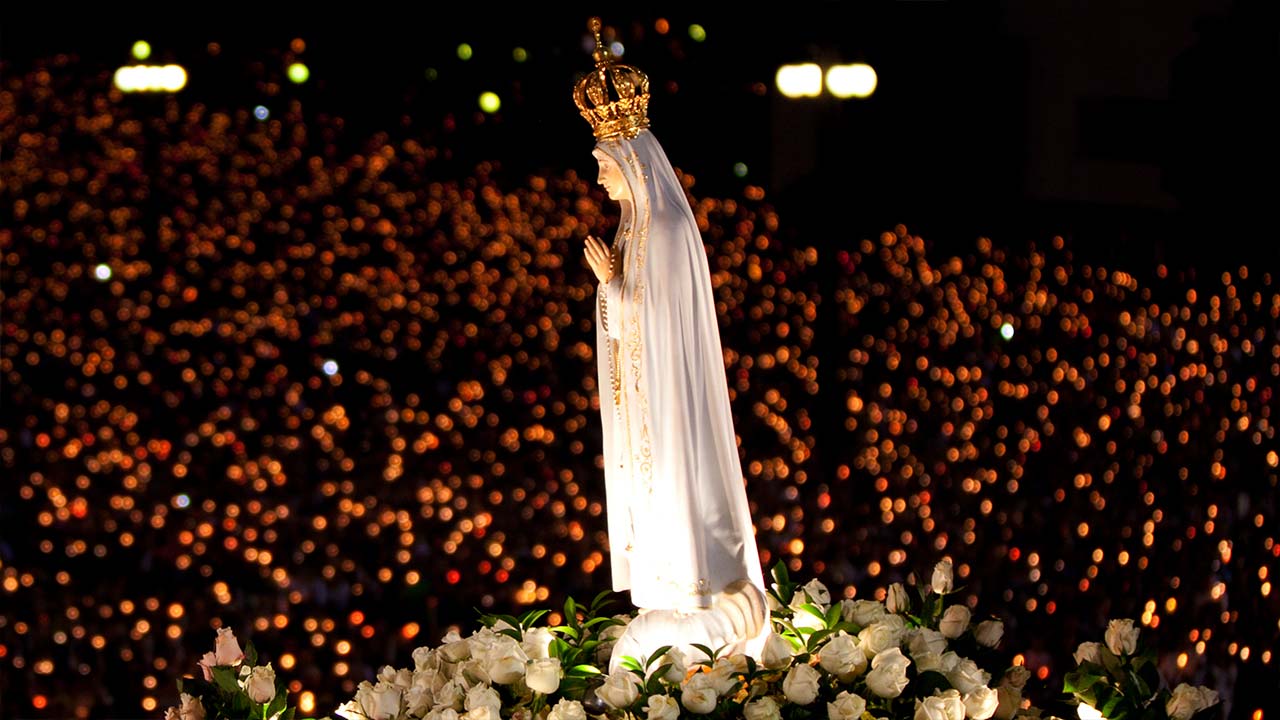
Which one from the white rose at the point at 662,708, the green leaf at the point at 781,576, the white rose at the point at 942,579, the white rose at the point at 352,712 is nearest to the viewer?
the white rose at the point at 662,708

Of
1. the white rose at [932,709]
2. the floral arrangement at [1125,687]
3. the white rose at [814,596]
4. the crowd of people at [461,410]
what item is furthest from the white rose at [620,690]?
the crowd of people at [461,410]

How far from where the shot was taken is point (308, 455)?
154 inches

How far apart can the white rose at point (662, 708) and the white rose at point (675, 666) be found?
7cm

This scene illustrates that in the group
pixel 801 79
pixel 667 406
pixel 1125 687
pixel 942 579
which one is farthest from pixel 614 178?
pixel 801 79

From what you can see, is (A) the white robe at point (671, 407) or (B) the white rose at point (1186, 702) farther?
(A) the white robe at point (671, 407)

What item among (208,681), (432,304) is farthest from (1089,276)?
(208,681)

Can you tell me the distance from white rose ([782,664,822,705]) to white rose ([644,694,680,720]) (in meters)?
0.14

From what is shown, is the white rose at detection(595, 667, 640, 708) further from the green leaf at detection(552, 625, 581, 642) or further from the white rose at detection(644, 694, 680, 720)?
the green leaf at detection(552, 625, 581, 642)

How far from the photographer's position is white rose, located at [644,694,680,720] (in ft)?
5.30

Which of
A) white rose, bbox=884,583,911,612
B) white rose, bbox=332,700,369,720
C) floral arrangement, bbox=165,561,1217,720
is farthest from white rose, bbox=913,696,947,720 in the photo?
white rose, bbox=332,700,369,720

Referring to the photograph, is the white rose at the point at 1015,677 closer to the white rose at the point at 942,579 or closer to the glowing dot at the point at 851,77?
the white rose at the point at 942,579

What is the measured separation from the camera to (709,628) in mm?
1858

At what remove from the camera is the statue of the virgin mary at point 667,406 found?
188cm

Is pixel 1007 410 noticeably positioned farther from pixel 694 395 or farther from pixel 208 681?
pixel 208 681
